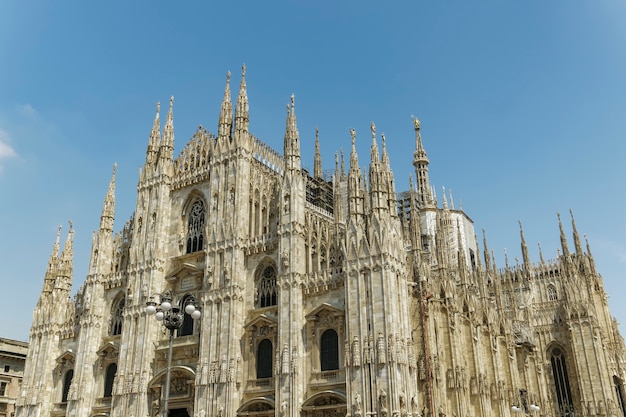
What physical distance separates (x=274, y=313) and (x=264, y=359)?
3.05 meters

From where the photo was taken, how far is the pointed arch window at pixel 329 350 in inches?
1448

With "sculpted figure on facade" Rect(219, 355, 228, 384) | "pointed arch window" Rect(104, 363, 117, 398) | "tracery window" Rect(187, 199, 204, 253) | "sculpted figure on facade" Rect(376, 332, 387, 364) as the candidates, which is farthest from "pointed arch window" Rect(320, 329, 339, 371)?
"pointed arch window" Rect(104, 363, 117, 398)

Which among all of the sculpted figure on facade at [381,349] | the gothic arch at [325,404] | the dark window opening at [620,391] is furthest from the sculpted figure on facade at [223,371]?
the dark window opening at [620,391]

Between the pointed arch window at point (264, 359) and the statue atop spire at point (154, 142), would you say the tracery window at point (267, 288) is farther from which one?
the statue atop spire at point (154, 142)

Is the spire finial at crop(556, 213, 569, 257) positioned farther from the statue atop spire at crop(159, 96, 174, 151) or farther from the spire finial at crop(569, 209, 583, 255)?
the statue atop spire at crop(159, 96, 174, 151)

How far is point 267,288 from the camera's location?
4141cm

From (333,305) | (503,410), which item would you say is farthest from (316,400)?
(503,410)

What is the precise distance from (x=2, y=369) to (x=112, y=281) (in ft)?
77.6

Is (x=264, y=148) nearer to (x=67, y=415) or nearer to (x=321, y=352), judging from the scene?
(x=321, y=352)

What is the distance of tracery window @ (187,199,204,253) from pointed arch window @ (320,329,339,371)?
13.7 metres

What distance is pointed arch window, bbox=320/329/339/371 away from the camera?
3678 centimetres

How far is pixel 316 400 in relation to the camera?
1416 inches

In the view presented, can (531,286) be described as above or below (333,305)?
above

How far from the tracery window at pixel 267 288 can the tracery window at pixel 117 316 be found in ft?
41.9
